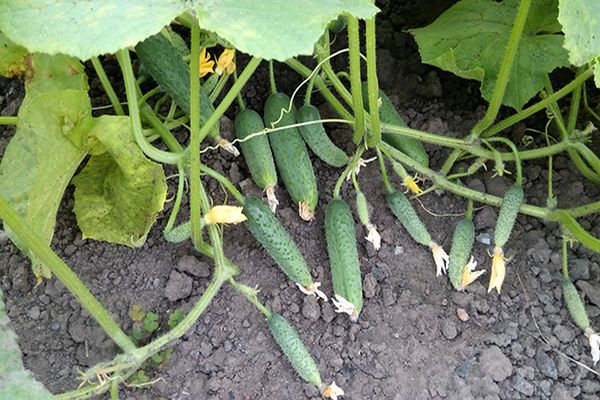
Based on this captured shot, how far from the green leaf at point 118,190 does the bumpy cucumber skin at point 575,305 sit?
134 centimetres

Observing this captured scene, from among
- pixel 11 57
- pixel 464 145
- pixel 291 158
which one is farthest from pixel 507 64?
pixel 11 57

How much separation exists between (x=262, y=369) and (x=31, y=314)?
0.77 m

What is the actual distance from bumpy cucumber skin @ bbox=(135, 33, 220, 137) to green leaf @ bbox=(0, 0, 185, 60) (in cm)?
79

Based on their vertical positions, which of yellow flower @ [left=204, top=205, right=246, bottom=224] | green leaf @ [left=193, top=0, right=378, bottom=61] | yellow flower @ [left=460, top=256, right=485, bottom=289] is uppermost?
green leaf @ [left=193, top=0, right=378, bottom=61]

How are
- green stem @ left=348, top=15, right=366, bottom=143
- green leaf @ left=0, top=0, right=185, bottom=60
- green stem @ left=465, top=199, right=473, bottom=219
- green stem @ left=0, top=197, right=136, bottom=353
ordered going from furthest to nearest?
1. green stem @ left=465, top=199, right=473, bottom=219
2. green stem @ left=348, top=15, right=366, bottom=143
3. green stem @ left=0, top=197, right=136, bottom=353
4. green leaf @ left=0, top=0, right=185, bottom=60

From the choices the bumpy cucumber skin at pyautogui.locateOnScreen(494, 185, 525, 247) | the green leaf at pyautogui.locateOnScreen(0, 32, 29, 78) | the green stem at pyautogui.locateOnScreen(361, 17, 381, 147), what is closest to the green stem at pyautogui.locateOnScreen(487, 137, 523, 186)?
the bumpy cucumber skin at pyautogui.locateOnScreen(494, 185, 525, 247)

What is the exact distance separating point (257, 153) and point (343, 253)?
0.44 metres

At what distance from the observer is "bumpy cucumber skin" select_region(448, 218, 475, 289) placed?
8.18 ft

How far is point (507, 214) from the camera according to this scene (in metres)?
2.48

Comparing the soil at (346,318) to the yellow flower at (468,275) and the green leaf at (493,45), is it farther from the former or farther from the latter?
the green leaf at (493,45)

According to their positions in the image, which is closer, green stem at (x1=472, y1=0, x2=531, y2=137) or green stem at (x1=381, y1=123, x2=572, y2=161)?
green stem at (x1=472, y1=0, x2=531, y2=137)

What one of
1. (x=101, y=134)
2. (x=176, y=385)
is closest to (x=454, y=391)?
(x=176, y=385)

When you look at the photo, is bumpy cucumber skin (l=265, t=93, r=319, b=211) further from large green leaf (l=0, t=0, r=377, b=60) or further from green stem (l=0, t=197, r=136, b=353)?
large green leaf (l=0, t=0, r=377, b=60)

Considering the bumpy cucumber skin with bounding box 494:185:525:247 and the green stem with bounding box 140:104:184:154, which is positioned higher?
the green stem with bounding box 140:104:184:154
